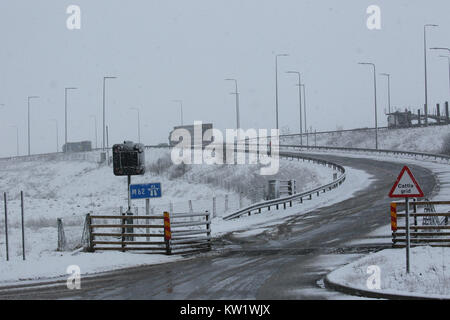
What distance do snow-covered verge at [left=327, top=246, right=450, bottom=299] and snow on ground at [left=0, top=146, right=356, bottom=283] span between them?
6.63 metres

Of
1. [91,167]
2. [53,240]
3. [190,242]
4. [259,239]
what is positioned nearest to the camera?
[190,242]

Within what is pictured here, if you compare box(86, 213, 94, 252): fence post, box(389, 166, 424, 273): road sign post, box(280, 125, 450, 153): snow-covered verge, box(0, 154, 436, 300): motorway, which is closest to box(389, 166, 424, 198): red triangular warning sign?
box(389, 166, 424, 273): road sign post

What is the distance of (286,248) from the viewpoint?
22.8 m

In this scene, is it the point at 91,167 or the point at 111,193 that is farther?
the point at 91,167

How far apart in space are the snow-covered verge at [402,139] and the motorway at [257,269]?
60363mm

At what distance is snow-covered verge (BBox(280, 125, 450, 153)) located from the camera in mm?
92444

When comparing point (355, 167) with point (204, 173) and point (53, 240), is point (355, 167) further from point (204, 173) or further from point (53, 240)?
point (53, 240)

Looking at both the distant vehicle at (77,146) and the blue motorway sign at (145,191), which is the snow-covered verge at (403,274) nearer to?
the blue motorway sign at (145,191)

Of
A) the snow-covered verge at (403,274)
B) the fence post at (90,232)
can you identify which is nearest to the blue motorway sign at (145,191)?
the fence post at (90,232)

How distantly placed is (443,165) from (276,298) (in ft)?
159

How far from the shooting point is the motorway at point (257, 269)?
1434cm
